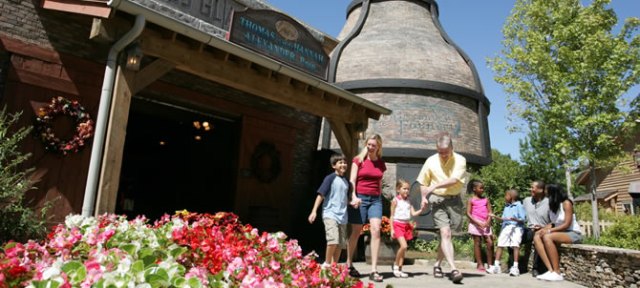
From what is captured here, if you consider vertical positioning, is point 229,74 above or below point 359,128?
above

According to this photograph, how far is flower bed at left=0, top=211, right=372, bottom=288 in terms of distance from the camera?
143 centimetres

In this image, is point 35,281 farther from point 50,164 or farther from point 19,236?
point 50,164

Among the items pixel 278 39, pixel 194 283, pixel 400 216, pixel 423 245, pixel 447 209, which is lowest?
pixel 423 245

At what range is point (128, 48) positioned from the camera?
4.70 m

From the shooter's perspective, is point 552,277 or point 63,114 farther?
point 552,277

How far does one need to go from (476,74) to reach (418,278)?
411 inches

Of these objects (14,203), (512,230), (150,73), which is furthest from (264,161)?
(512,230)

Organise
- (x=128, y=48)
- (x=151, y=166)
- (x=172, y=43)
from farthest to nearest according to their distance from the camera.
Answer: (x=151, y=166)
(x=172, y=43)
(x=128, y=48)

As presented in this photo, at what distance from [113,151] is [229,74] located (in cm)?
181

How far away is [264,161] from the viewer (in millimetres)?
8141

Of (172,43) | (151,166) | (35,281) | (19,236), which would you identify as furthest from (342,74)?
(35,281)

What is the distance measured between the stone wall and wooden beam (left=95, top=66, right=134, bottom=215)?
222 inches

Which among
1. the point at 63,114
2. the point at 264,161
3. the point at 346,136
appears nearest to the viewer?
the point at 63,114

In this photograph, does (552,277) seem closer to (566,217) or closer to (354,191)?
(566,217)
